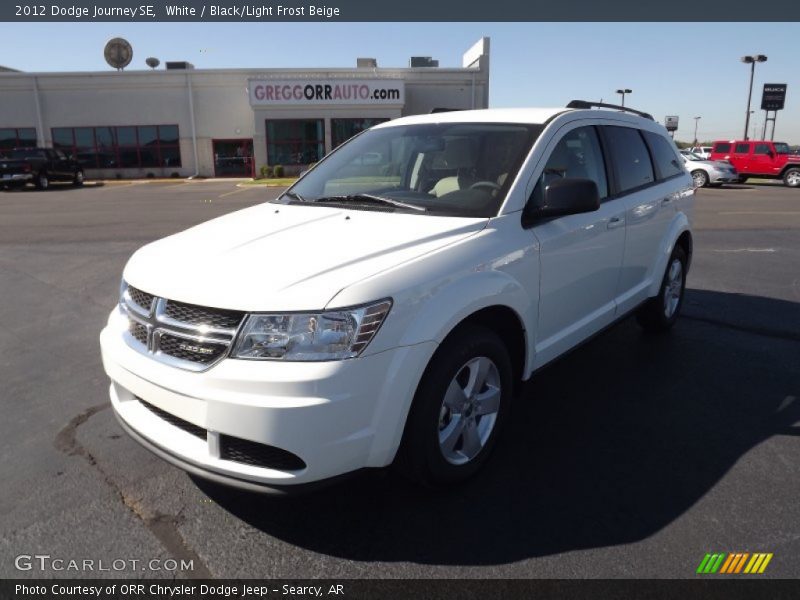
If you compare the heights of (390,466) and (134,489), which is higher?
(390,466)

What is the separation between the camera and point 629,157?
189 inches

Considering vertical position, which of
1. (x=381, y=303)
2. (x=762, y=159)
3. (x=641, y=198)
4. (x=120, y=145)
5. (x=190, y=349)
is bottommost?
(x=190, y=349)

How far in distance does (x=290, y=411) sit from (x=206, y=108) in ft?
123

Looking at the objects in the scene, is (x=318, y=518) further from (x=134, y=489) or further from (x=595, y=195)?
(x=595, y=195)

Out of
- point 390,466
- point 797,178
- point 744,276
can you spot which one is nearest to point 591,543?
point 390,466

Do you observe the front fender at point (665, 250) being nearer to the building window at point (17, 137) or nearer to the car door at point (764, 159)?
the car door at point (764, 159)

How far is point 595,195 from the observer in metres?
3.44

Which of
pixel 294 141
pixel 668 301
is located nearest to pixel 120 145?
pixel 294 141

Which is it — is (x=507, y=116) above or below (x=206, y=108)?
below

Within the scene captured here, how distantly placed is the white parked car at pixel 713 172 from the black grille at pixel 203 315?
2707cm

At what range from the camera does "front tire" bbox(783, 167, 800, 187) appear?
88.1ft

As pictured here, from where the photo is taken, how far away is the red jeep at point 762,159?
26984mm

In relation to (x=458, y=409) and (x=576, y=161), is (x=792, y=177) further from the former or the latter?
(x=458, y=409)

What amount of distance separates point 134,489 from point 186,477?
0.26 metres
